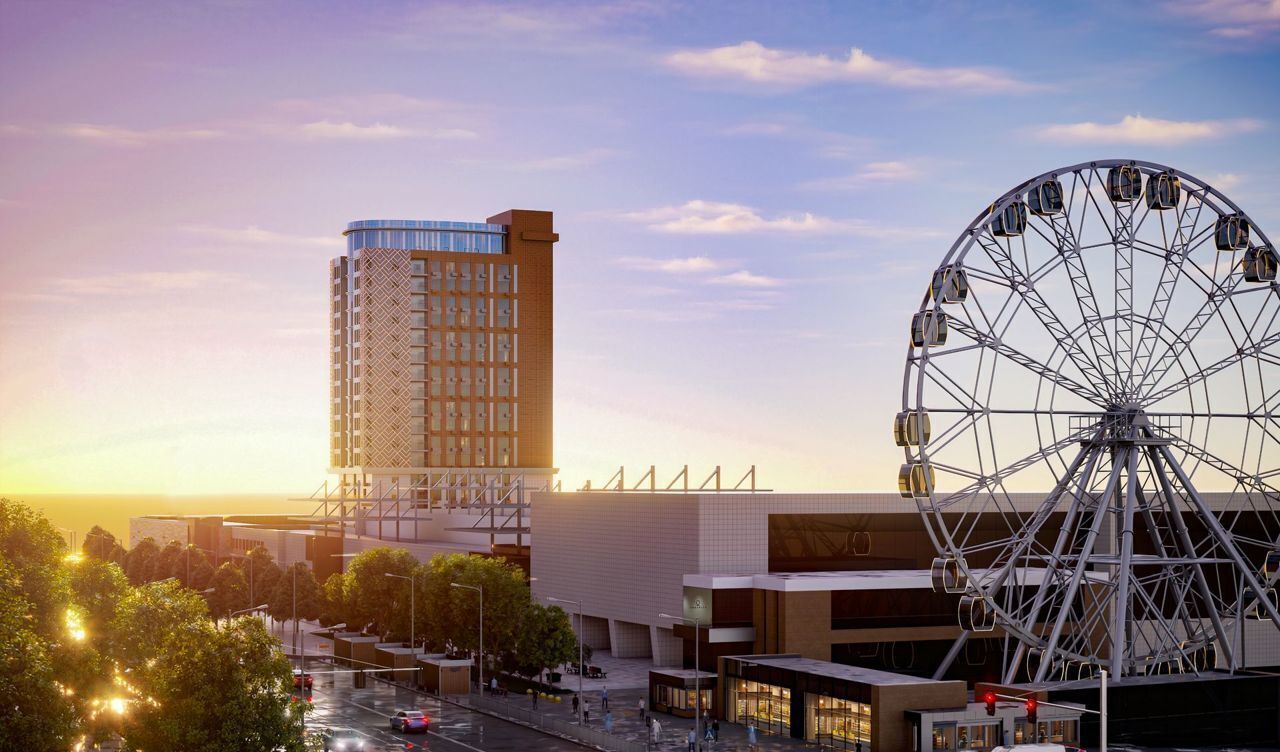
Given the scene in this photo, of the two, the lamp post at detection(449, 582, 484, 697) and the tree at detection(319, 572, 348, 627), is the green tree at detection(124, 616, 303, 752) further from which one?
the tree at detection(319, 572, 348, 627)

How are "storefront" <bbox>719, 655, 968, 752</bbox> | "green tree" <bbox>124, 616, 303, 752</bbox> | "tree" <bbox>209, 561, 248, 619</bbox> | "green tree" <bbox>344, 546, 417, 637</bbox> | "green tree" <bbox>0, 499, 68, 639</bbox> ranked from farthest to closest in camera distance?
1. "tree" <bbox>209, 561, 248, 619</bbox>
2. "green tree" <bbox>344, 546, 417, 637</bbox>
3. "storefront" <bbox>719, 655, 968, 752</bbox>
4. "green tree" <bbox>0, 499, 68, 639</bbox>
5. "green tree" <bbox>124, 616, 303, 752</bbox>

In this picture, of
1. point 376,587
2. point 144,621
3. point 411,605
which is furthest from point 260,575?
point 144,621

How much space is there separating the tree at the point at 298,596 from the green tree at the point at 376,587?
57.4ft

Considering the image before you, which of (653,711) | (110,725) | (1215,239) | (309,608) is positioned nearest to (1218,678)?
(1215,239)

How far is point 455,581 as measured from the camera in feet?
401

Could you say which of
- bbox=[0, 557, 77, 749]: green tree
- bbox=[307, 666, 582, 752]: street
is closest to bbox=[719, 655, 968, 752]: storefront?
bbox=[307, 666, 582, 752]: street

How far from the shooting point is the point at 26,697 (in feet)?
196

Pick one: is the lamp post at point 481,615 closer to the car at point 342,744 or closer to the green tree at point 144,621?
the car at point 342,744

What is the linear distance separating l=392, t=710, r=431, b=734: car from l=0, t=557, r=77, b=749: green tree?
3415 centimetres

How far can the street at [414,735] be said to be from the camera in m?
90.4

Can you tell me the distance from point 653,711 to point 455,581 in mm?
23319

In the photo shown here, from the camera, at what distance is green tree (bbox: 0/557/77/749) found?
Result: 5934 cm

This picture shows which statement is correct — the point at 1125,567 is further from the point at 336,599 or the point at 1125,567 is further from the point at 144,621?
the point at 336,599

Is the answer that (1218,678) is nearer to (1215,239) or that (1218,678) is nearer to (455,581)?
(1215,239)
